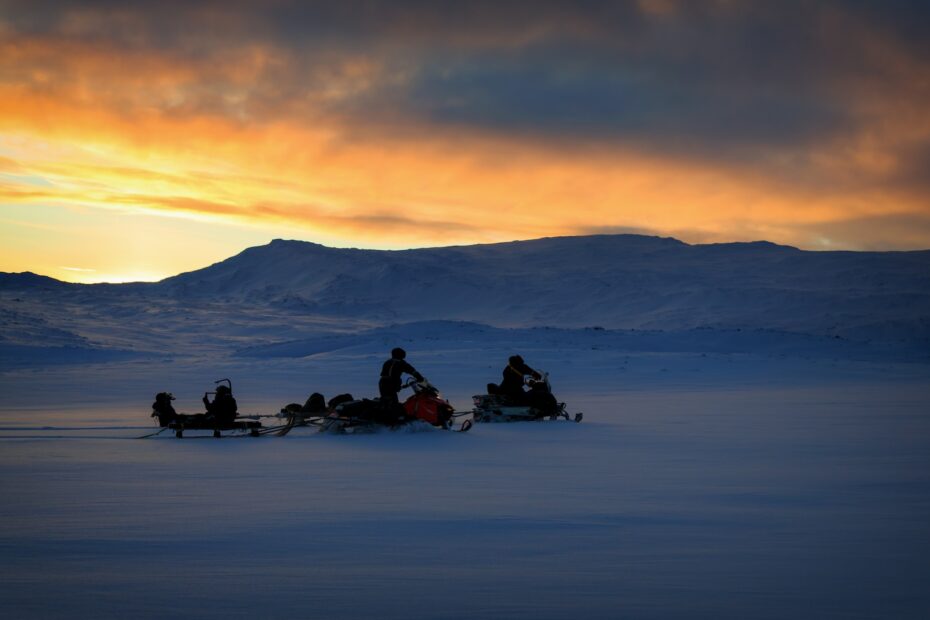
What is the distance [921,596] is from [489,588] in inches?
101

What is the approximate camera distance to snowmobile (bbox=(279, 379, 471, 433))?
16.4 m

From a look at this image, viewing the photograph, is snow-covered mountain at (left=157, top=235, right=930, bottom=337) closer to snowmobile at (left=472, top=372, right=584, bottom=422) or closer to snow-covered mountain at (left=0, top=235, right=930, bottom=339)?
snow-covered mountain at (left=0, top=235, right=930, bottom=339)

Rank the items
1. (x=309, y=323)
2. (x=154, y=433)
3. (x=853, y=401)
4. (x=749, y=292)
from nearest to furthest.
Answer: (x=154, y=433) < (x=853, y=401) < (x=309, y=323) < (x=749, y=292)

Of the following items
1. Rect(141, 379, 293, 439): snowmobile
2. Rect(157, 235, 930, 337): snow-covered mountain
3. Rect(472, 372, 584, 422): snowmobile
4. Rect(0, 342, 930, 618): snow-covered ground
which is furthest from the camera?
Rect(157, 235, 930, 337): snow-covered mountain

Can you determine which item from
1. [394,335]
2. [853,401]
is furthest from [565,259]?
[853,401]

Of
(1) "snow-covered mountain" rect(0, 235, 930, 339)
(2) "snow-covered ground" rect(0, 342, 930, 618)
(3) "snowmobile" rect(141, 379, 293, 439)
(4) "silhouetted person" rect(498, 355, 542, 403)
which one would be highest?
(1) "snow-covered mountain" rect(0, 235, 930, 339)

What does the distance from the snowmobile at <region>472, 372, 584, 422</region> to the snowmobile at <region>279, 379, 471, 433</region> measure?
1.75m

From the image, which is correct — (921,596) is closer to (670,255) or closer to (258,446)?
(258,446)

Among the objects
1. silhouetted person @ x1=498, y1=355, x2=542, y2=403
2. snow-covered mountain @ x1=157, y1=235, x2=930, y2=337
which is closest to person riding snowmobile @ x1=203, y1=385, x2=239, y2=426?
silhouetted person @ x1=498, y1=355, x2=542, y2=403

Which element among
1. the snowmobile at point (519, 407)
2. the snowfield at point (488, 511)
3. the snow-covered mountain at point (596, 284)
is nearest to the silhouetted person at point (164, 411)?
the snowfield at point (488, 511)

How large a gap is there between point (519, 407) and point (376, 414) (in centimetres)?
342

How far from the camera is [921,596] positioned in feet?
20.7

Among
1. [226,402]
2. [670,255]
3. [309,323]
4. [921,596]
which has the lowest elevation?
[921,596]

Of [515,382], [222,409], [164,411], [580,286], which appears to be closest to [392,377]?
[222,409]
